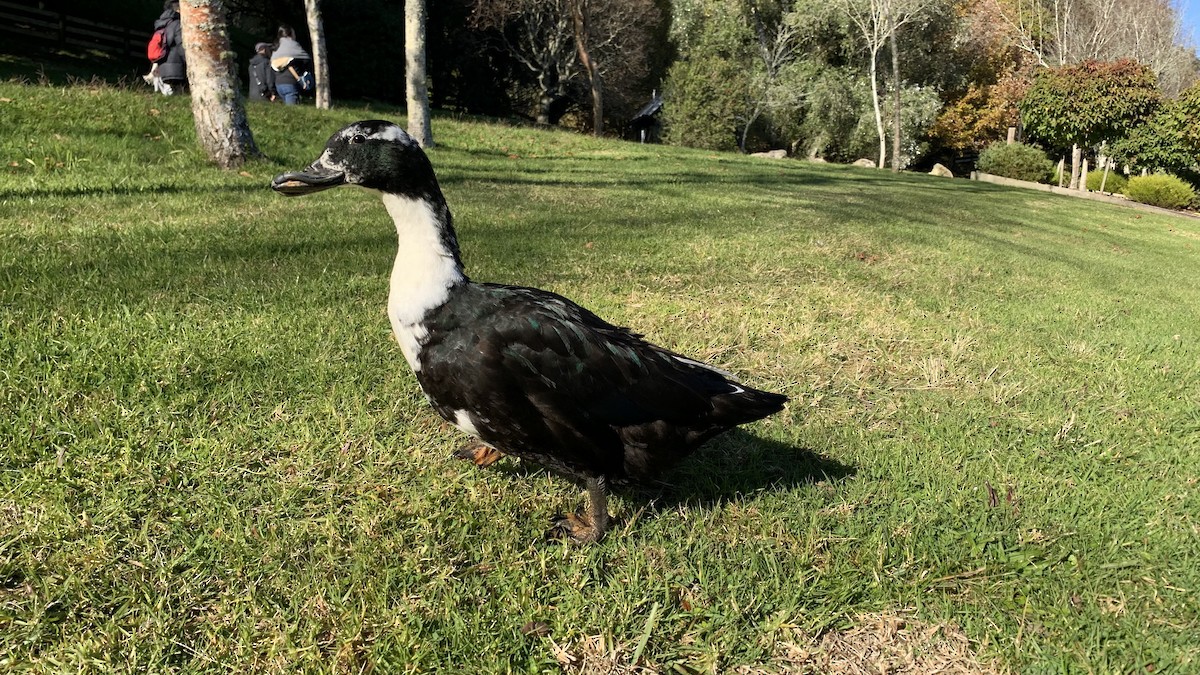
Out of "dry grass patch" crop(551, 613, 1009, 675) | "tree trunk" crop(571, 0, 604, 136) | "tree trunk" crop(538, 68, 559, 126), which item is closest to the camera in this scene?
"dry grass patch" crop(551, 613, 1009, 675)

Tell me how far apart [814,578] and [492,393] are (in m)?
1.41

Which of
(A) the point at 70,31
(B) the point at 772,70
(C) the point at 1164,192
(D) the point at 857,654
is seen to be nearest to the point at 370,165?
(D) the point at 857,654

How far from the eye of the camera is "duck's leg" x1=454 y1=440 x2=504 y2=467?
9.89ft

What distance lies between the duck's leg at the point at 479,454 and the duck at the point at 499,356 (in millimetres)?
485

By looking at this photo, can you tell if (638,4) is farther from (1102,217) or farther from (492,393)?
(492,393)

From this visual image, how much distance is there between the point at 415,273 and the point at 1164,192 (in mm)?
29854

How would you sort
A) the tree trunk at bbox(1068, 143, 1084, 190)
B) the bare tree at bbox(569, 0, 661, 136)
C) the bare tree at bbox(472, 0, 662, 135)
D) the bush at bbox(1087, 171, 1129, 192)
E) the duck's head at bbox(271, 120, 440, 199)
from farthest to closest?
1. the bare tree at bbox(569, 0, 661, 136)
2. the bare tree at bbox(472, 0, 662, 135)
3. the bush at bbox(1087, 171, 1129, 192)
4. the tree trunk at bbox(1068, 143, 1084, 190)
5. the duck's head at bbox(271, 120, 440, 199)

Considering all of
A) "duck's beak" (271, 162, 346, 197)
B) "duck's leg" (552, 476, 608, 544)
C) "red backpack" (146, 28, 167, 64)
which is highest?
"red backpack" (146, 28, 167, 64)

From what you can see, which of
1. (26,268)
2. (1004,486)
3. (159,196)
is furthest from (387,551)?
(159,196)

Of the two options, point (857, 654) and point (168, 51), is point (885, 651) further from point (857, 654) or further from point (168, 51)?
point (168, 51)

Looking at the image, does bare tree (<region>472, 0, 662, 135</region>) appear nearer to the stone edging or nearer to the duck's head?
the stone edging

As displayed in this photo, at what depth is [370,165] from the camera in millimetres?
2357

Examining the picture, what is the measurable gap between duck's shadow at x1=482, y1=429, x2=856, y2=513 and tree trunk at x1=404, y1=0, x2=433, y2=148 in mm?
10383

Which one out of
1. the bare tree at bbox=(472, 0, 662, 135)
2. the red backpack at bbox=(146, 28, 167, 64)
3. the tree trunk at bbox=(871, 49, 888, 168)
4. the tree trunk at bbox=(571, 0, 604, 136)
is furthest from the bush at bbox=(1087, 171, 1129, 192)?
the red backpack at bbox=(146, 28, 167, 64)
